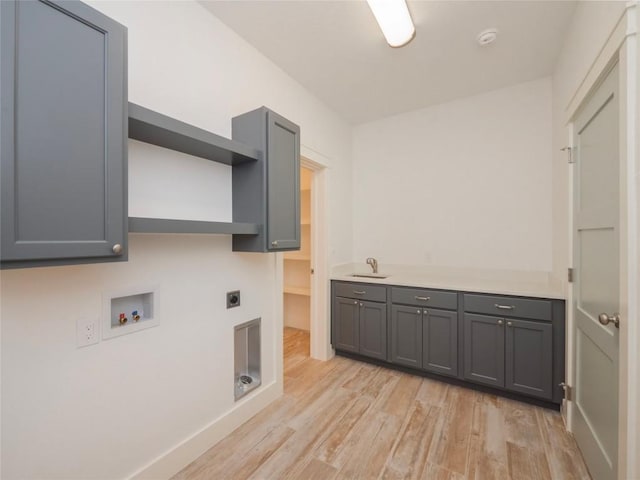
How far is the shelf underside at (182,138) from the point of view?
1.28 m

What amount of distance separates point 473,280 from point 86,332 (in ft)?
10.1

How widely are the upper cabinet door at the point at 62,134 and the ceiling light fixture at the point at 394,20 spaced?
1.42 meters

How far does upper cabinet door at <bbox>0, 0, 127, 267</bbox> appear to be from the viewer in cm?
87

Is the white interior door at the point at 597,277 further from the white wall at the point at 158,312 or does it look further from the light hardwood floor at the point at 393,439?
the white wall at the point at 158,312

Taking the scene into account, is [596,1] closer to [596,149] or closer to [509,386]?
[596,149]

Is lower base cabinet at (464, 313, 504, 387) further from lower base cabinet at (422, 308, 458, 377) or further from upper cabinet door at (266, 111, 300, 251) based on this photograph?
upper cabinet door at (266, 111, 300, 251)

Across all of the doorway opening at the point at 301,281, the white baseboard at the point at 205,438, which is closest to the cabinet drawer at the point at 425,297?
the white baseboard at the point at 205,438

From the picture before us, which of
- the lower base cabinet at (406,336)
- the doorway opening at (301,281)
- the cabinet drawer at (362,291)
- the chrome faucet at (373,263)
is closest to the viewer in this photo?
the lower base cabinet at (406,336)

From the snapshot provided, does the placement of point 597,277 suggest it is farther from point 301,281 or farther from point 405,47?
point 301,281

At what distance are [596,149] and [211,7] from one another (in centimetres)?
243

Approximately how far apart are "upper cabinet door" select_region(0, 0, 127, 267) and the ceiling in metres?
1.11

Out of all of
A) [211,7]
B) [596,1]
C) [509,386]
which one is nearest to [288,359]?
[509,386]

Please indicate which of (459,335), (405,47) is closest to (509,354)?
(459,335)

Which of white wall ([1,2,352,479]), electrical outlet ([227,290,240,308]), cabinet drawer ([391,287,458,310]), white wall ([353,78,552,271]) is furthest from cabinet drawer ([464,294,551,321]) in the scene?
electrical outlet ([227,290,240,308])
